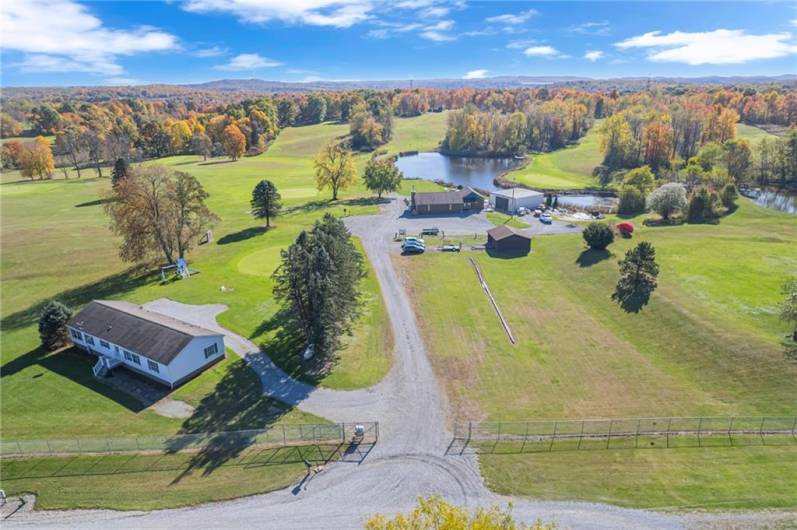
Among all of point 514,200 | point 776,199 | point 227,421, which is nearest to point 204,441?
point 227,421

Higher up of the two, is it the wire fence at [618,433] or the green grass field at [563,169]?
the green grass field at [563,169]

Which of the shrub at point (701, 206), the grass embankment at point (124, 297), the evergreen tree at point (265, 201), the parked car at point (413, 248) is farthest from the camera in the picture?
the evergreen tree at point (265, 201)

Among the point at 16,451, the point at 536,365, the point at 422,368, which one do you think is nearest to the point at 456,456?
the point at 422,368

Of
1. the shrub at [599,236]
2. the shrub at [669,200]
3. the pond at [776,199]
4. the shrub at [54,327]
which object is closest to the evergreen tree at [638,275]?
the shrub at [599,236]

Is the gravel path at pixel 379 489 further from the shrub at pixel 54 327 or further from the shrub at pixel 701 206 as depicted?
the shrub at pixel 701 206

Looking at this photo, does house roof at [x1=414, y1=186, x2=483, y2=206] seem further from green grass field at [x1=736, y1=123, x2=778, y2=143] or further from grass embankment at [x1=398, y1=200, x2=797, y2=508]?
green grass field at [x1=736, y1=123, x2=778, y2=143]

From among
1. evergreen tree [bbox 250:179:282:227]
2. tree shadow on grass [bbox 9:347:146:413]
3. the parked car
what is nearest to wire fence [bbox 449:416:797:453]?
tree shadow on grass [bbox 9:347:146:413]

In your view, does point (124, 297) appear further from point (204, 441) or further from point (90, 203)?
point (90, 203)

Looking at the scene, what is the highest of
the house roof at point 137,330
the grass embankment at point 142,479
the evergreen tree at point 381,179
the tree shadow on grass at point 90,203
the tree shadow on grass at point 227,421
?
the evergreen tree at point 381,179
